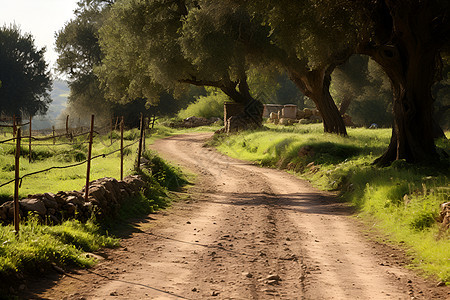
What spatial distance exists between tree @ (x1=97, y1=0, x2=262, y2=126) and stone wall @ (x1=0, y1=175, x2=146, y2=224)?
12.3 meters

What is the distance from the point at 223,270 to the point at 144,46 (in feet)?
67.3

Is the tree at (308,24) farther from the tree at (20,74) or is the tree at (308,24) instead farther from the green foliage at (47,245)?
the tree at (20,74)

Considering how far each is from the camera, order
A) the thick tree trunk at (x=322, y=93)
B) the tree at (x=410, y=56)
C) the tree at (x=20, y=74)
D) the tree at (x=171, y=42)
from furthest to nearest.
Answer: the tree at (x=20, y=74) < the thick tree trunk at (x=322, y=93) < the tree at (x=171, y=42) < the tree at (x=410, y=56)

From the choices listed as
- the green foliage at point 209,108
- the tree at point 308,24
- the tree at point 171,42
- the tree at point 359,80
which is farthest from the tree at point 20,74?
the tree at point 308,24

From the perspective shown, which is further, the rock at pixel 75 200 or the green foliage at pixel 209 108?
the green foliage at pixel 209 108

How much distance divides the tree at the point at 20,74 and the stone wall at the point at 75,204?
151ft

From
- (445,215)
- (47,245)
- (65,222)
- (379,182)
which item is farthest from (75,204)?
(379,182)

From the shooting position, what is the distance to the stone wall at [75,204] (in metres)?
9.05

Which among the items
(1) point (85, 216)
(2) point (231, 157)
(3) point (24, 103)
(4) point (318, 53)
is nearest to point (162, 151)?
(2) point (231, 157)

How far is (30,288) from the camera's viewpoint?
651 centimetres

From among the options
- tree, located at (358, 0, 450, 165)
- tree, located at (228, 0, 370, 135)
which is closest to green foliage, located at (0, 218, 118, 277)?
tree, located at (228, 0, 370, 135)

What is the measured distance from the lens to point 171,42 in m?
25.2

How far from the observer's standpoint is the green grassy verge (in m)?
9.10

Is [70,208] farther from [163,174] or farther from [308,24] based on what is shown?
[308,24]
